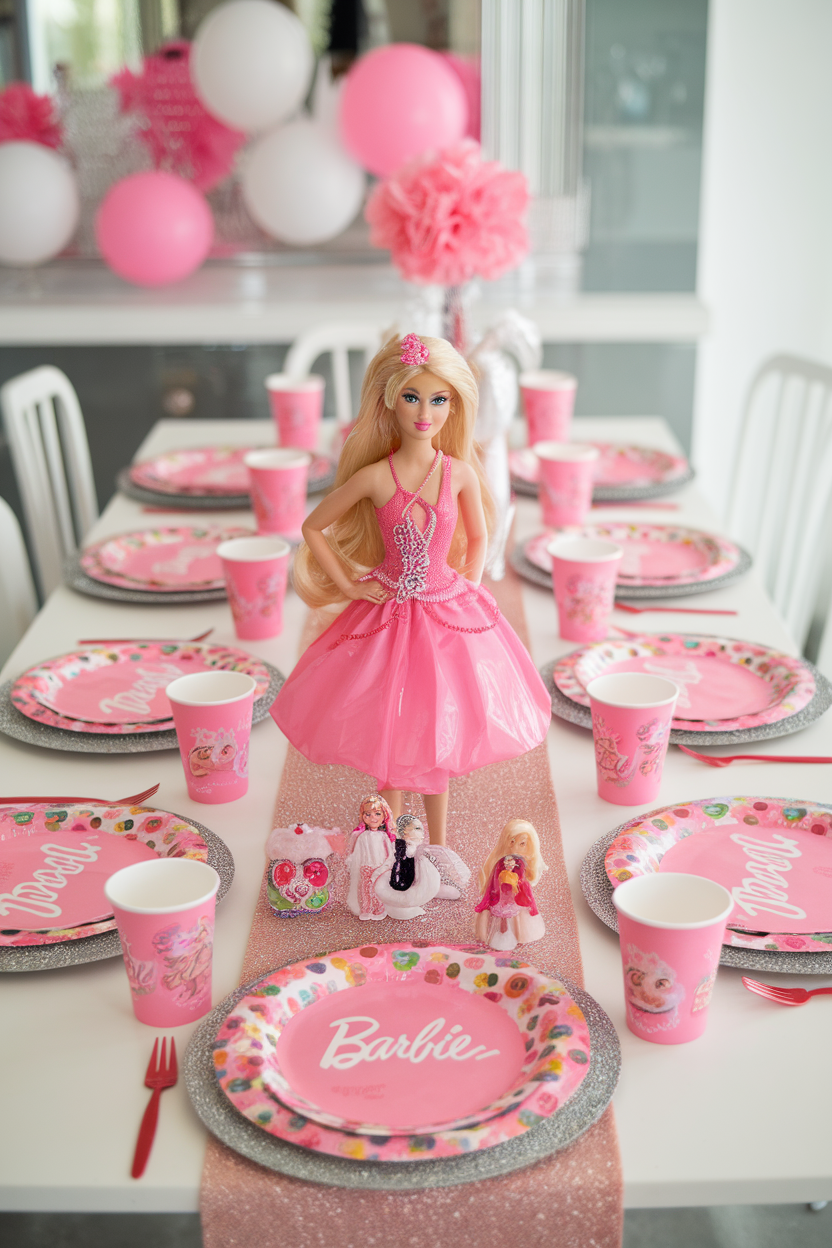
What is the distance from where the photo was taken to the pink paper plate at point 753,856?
2.61ft

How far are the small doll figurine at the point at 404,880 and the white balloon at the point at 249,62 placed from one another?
2.40 m

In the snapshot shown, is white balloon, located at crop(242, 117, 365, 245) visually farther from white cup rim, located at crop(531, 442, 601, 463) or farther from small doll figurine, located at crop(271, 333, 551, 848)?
small doll figurine, located at crop(271, 333, 551, 848)

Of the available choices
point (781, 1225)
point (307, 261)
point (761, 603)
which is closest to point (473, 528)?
point (761, 603)

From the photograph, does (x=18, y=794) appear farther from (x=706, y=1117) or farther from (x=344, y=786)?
(x=706, y=1117)

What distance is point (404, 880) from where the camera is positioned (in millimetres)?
809

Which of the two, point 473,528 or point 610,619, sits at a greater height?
point 473,528

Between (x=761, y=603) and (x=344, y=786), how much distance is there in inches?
24.1

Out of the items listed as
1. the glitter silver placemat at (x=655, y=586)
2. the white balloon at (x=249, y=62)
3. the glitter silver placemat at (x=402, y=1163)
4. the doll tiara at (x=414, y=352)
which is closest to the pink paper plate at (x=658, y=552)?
the glitter silver placemat at (x=655, y=586)

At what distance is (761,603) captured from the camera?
1383mm

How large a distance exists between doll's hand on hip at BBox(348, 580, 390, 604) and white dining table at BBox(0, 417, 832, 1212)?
20 cm

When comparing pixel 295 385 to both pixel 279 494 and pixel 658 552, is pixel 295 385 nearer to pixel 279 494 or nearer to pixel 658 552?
pixel 279 494

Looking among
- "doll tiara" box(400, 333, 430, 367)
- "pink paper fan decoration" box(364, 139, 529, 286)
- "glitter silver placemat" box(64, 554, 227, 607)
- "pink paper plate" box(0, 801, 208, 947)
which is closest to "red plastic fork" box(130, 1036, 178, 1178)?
"pink paper plate" box(0, 801, 208, 947)

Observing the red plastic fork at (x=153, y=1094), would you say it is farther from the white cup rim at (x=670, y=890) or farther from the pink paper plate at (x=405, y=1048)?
the white cup rim at (x=670, y=890)

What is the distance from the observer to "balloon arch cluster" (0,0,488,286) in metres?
2.66
